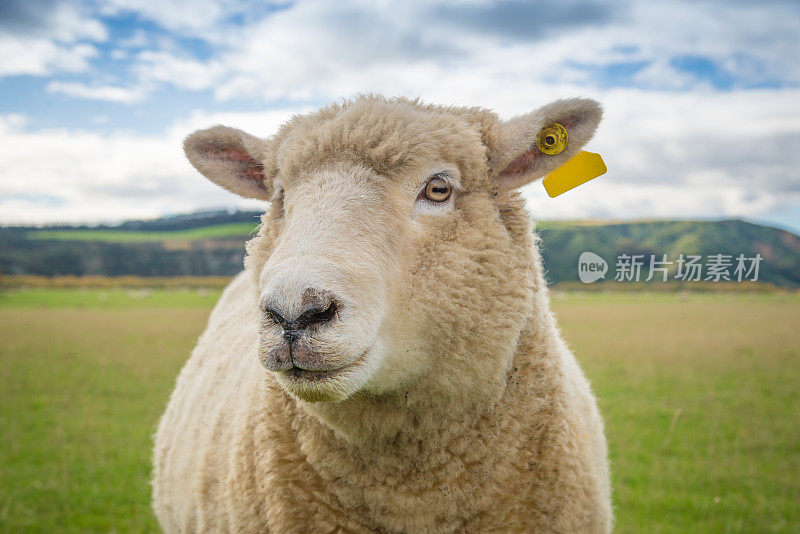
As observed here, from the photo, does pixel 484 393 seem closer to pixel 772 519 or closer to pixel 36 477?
pixel 772 519

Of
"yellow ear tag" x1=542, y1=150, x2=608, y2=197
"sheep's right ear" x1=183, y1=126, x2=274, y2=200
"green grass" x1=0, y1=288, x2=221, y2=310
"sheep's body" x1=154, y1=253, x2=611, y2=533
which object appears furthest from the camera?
"green grass" x1=0, y1=288, x2=221, y2=310

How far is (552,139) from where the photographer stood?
2436 mm

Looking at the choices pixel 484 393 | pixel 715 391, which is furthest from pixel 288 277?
pixel 715 391

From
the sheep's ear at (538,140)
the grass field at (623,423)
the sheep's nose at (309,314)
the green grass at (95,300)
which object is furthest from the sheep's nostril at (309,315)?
the green grass at (95,300)

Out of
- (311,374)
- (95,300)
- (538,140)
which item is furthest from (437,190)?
(95,300)

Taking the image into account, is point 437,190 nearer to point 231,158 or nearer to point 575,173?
point 575,173

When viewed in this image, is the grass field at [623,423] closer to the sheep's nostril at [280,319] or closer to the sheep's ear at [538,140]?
the sheep's ear at [538,140]

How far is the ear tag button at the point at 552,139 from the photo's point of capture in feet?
7.95

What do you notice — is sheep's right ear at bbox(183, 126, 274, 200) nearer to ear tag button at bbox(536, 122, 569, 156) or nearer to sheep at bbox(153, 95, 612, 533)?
sheep at bbox(153, 95, 612, 533)

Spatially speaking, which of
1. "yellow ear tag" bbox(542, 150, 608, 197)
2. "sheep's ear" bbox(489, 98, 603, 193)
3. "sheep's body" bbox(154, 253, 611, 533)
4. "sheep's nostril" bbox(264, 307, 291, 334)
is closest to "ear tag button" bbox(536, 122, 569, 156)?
"sheep's ear" bbox(489, 98, 603, 193)

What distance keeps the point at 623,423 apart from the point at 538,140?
8157mm

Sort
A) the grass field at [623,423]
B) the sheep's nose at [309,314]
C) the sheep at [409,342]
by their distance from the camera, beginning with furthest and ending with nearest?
1. the grass field at [623,423]
2. the sheep at [409,342]
3. the sheep's nose at [309,314]

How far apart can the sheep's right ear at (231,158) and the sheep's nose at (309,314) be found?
1.12 metres

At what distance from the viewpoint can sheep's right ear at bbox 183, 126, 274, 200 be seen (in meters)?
2.79
